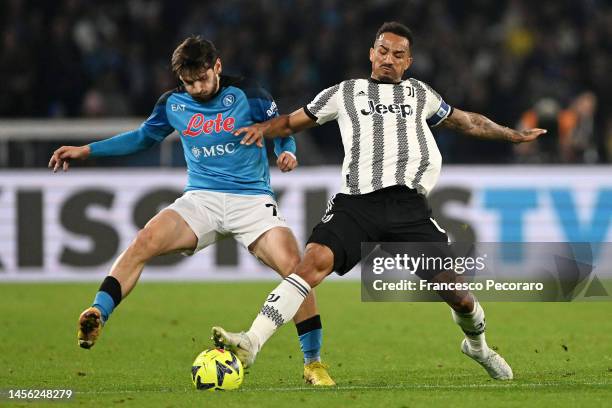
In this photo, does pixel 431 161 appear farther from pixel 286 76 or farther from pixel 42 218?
pixel 286 76

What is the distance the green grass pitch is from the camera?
6711 mm

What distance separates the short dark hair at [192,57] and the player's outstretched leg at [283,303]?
1279 millimetres

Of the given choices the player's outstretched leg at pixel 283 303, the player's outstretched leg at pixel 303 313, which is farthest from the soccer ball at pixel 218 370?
the player's outstretched leg at pixel 303 313

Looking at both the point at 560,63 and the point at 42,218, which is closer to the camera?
the point at 42,218

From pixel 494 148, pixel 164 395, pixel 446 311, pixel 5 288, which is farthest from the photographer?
pixel 494 148

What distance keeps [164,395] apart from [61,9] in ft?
40.8

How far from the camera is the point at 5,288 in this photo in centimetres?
1356

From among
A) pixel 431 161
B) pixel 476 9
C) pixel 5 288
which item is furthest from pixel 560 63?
pixel 431 161

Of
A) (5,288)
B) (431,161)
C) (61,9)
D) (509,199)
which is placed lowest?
(5,288)

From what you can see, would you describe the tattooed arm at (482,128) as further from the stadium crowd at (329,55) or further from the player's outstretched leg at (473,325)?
the stadium crowd at (329,55)

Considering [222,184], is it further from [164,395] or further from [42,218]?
[42,218]

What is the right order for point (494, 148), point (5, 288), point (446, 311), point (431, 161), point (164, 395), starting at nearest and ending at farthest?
point (164, 395), point (431, 161), point (446, 311), point (5, 288), point (494, 148)

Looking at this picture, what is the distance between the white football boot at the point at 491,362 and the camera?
7352 mm

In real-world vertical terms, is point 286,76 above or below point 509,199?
above
